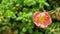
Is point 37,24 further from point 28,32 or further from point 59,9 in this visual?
point 59,9

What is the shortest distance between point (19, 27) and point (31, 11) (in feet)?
0.64

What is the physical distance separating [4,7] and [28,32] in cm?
34

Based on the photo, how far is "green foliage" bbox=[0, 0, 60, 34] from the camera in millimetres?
1836

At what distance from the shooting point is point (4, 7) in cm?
192

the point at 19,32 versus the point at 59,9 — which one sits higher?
the point at 59,9

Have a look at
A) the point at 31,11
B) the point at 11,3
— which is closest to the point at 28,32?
the point at 31,11

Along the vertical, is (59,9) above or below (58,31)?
above

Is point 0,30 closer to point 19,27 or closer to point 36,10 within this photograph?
point 19,27

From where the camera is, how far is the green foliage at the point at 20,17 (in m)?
1.84

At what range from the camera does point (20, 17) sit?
1.83 meters

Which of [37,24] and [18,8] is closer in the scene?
[37,24]

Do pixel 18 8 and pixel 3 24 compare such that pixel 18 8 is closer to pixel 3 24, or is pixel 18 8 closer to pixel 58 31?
pixel 3 24

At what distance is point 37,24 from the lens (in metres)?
1.82

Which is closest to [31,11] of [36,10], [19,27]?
[36,10]
